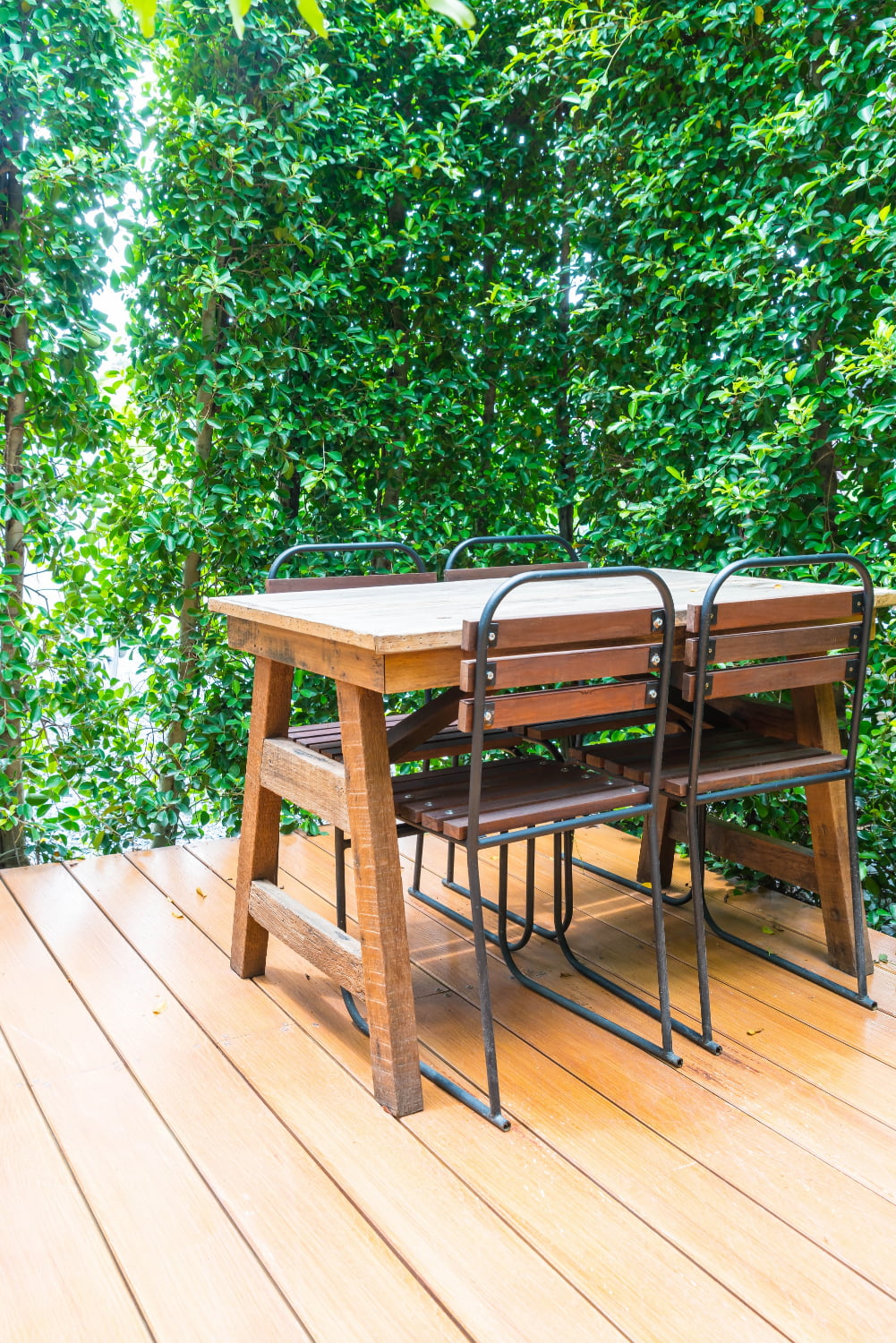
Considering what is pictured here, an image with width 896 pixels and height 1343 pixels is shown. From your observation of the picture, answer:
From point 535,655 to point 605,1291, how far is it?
0.97m

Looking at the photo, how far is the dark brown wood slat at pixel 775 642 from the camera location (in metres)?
1.99

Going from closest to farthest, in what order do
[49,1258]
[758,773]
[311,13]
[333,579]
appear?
[311,13] → [49,1258] → [758,773] → [333,579]

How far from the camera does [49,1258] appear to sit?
144 cm

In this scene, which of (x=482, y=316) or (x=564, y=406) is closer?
(x=482, y=316)

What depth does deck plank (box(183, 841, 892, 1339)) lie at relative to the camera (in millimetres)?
1385

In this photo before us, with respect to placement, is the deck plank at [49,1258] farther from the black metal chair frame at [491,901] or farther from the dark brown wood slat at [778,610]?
the dark brown wood slat at [778,610]

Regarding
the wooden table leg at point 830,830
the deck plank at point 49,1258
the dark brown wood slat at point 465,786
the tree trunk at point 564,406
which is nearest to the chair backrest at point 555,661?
the dark brown wood slat at point 465,786

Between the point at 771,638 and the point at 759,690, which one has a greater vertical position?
the point at 771,638

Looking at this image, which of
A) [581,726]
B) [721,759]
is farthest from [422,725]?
[721,759]

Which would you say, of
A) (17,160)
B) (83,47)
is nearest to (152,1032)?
(17,160)

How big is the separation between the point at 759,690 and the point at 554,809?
1.68ft

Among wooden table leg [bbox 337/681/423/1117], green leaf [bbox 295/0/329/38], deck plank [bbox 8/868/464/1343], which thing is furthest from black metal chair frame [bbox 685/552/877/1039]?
green leaf [bbox 295/0/329/38]

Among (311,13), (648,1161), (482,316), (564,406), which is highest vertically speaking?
(482,316)

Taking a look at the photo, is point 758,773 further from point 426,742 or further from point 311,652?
point 311,652
